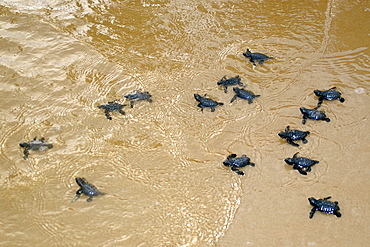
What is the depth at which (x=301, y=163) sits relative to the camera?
184 inches

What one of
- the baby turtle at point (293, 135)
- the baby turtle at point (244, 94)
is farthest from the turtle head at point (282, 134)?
the baby turtle at point (244, 94)

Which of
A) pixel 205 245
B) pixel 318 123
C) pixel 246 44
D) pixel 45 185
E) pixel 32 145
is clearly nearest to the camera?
pixel 205 245

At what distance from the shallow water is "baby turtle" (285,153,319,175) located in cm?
10

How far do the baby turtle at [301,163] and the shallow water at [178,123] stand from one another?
0.31 ft

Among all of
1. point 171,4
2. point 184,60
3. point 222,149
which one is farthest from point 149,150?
point 171,4

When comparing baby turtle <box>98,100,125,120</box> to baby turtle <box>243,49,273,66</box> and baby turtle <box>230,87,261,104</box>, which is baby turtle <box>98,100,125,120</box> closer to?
baby turtle <box>230,87,261,104</box>

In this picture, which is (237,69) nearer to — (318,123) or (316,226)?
(318,123)

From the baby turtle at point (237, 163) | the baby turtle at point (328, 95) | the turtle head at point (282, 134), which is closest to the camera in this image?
the baby turtle at point (237, 163)

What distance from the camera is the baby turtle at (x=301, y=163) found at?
4684 millimetres

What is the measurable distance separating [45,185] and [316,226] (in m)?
3.65

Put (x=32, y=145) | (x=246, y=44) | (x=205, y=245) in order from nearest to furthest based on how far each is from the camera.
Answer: (x=205, y=245) → (x=32, y=145) → (x=246, y=44)

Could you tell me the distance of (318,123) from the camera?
539 centimetres

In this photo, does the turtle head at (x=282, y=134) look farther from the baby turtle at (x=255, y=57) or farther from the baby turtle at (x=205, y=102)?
the baby turtle at (x=255, y=57)

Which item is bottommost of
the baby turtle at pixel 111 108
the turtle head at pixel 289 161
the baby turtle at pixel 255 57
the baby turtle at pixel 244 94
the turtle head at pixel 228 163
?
the baby turtle at pixel 111 108
